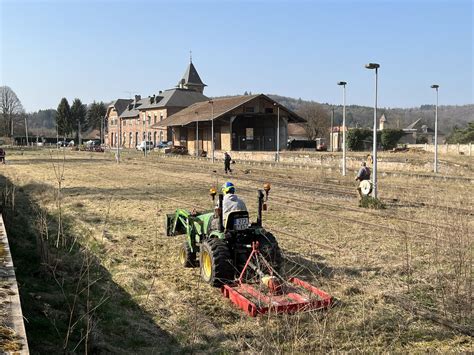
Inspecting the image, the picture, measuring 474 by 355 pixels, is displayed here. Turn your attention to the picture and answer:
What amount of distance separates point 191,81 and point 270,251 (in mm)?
113456

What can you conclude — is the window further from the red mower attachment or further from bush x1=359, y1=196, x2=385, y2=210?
the red mower attachment

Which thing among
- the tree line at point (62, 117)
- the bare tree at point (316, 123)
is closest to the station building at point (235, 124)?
the tree line at point (62, 117)

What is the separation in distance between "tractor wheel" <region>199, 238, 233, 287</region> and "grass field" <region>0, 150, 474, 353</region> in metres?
0.26

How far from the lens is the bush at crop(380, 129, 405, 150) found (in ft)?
256

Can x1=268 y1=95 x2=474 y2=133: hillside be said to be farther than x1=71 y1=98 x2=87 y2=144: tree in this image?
Yes

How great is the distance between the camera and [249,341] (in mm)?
6328

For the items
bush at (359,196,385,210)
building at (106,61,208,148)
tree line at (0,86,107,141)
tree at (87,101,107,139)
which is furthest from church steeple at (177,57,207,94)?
bush at (359,196,385,210)

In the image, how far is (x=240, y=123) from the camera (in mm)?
71875

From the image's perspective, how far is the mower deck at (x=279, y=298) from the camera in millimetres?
6848

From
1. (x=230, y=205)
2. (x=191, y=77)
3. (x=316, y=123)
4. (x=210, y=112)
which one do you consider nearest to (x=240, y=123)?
(x=210, y=112)

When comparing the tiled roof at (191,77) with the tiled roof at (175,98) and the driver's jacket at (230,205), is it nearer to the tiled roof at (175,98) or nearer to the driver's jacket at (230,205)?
the tiled roof at (175,98)

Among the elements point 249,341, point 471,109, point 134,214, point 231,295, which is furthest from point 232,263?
point 471,109

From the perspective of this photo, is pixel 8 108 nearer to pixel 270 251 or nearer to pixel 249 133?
pixel 249 133

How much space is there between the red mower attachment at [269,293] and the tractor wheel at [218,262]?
0.57ft
